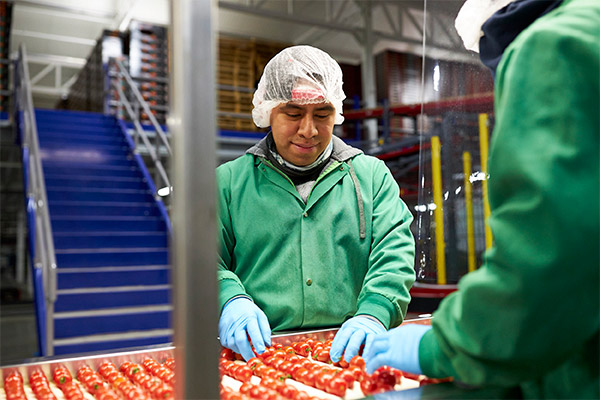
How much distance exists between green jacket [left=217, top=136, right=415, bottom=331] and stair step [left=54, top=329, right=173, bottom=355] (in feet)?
10.8

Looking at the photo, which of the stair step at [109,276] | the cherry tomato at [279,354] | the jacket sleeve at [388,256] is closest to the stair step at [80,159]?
the stair step at [109,276]

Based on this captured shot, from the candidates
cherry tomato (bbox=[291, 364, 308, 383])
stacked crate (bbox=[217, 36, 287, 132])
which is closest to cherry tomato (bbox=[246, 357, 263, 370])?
cherry tomato (bbox=[291, 364, 308, 383])

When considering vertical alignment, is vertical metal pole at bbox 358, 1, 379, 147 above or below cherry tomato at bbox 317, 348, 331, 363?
above

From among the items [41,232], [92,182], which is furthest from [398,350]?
[92,182]

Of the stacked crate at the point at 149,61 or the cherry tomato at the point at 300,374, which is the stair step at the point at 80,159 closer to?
the stacked crate at the point at 149,61

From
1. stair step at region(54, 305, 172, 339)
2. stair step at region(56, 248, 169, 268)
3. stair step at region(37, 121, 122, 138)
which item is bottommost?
stair step at region(54, 305, 172, 339)

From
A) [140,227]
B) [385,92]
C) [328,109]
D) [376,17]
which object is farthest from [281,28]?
[328,109]

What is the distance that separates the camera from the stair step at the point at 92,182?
7.32 m

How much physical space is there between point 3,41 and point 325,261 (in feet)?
30.5

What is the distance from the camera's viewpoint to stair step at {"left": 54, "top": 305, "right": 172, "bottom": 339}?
17.2 ft

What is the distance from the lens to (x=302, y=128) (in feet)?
6.17

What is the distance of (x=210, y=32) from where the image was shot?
830mm

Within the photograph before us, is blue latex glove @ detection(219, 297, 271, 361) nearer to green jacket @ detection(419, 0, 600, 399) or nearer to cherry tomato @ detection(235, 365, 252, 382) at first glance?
cherry tomato @ detection(235, 365, 252, 382)

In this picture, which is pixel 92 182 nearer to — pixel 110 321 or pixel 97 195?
pixel 97 195
